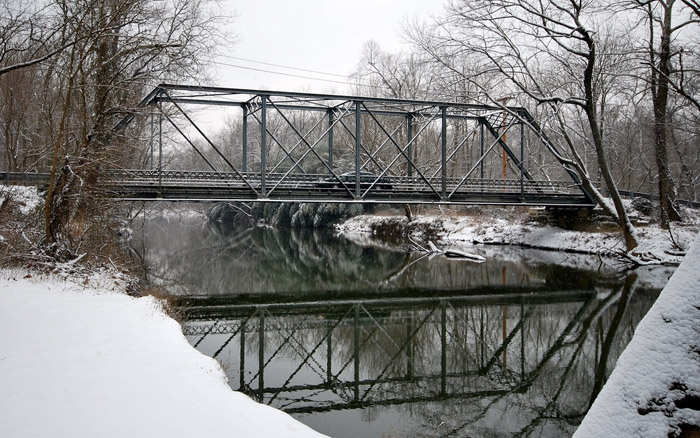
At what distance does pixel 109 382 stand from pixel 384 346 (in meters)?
6.48

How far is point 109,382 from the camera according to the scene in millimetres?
6055

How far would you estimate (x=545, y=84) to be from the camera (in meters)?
23.5

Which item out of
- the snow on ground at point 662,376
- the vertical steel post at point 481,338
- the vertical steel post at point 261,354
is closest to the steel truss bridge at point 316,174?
the vertical steel post at point 261,354

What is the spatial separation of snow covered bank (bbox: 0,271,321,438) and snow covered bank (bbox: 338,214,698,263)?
1901 cm

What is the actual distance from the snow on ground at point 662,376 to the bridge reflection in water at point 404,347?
581cm

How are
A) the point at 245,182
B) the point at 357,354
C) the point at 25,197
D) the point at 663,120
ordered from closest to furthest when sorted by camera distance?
the point at 357,354, the point at 25,197, the point at 245,182, the point at 663,120

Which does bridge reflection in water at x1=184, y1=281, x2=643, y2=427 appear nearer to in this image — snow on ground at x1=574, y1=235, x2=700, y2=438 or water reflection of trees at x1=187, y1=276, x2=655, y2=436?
water reflection of trees at x1=187, y1=276, x2=655, y2=436

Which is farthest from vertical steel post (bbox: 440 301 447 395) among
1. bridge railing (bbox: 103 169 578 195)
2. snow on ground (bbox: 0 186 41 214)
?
snow on ground (bbox: 0 186 41 214)

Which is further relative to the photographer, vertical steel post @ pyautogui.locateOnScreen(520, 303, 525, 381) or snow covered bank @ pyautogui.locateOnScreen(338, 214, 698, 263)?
snow covered bank @ pyautogui.locateOnScreen(338, 214, 698, 263)

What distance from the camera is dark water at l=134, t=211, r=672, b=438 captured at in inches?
308

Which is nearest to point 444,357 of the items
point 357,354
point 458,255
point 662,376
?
point 357,354

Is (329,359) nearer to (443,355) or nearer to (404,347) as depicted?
(404,347)

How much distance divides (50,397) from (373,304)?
1127 centimetres

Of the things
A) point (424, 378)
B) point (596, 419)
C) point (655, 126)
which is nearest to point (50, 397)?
point (596, 419)
